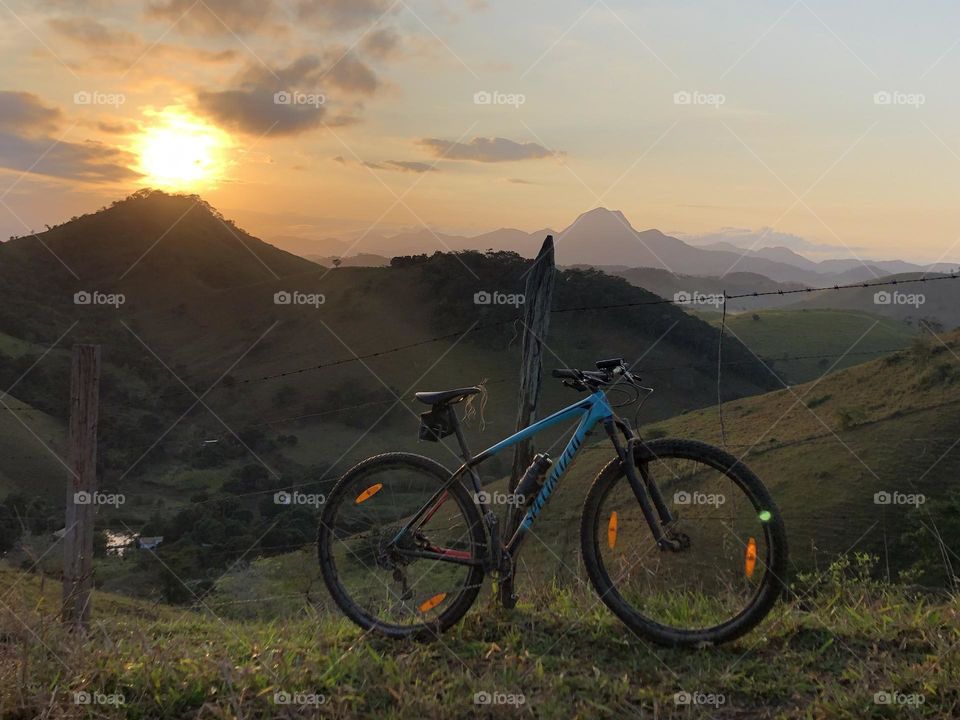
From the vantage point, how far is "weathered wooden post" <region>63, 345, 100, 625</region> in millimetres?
5875

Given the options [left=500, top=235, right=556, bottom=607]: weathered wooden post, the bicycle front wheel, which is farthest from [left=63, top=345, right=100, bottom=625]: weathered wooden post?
the bicycle front wheel

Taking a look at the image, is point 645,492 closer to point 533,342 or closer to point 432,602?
point 432,602

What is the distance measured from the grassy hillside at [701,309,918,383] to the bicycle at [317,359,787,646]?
85.7 m

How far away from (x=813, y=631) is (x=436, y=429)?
2.46 meters

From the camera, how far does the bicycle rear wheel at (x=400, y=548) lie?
485cm

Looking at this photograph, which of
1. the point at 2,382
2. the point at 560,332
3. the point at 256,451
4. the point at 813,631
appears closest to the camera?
the point at 813,631

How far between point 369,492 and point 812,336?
10714cm

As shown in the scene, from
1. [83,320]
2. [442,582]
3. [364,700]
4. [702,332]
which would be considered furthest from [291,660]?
[83,320]

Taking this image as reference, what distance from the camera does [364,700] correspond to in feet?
12.8

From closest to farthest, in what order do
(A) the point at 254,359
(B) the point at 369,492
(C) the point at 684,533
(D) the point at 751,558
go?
(D) the point at 751,558 < (C) the point at 684,533 < (B) the point at 369,492 < (A) the point at 254,359

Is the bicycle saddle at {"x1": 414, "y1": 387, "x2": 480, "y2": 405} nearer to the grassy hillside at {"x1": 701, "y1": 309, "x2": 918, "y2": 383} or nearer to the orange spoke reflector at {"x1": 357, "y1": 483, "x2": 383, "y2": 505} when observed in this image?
the orange spoke reflector at {"x1": 357, "y1": 483, "x2": 383, "y2": 505}

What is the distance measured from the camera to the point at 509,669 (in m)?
4.26

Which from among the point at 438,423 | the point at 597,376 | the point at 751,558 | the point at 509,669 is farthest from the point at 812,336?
the point at 509,669

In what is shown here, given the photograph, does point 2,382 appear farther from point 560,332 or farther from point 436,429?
point 436,429
